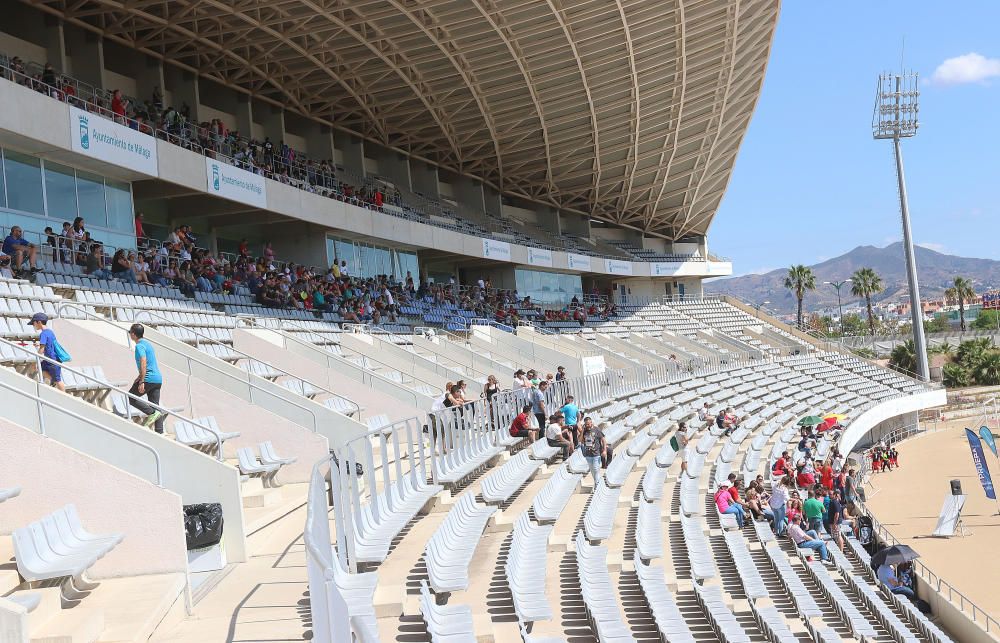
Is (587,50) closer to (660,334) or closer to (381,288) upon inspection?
(381,288)

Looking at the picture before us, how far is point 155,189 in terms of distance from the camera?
23.9m

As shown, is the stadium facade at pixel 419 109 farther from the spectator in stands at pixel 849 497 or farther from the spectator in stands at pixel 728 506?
the spectator in stands at pixel 849 497

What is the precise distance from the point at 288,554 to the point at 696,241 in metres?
58.7

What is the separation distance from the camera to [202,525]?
24.3ft

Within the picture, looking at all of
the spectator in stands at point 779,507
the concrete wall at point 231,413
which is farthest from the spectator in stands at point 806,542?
the concrete wall at point 231,413

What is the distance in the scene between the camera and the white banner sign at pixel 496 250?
40.7m

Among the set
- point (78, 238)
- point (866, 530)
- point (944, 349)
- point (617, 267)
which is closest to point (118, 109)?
point (78, 238)

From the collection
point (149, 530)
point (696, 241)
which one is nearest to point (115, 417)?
point (149, 530)

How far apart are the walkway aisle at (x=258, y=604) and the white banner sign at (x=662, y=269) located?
50.0m

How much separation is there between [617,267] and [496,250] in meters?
13.4

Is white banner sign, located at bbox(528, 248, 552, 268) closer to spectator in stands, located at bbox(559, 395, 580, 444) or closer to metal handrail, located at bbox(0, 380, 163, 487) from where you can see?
spectator in stands, located at bbox(559, 395, 580, 444)

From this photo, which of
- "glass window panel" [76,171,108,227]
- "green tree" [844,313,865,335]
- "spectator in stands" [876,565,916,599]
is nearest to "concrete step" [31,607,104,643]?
"spectator in stands" [876,565,916,599]

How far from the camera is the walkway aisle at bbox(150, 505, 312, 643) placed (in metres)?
5.59

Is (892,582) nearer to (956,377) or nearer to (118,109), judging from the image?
(118,109)
